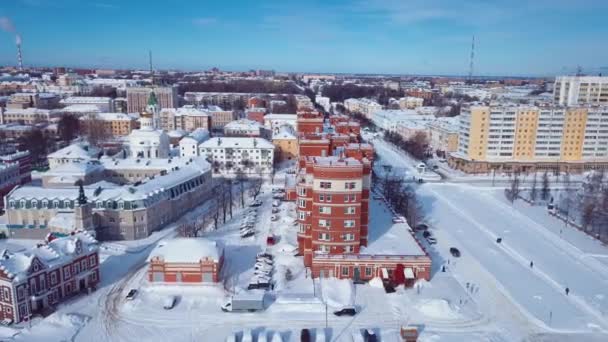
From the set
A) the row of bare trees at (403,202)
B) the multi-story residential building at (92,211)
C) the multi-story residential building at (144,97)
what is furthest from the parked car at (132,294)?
the multi-story residential building at (144,97)

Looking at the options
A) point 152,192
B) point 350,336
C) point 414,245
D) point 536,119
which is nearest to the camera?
point 350,336

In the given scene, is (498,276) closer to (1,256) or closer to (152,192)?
(152,192)

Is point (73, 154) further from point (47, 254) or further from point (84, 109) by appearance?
point (84, 109)

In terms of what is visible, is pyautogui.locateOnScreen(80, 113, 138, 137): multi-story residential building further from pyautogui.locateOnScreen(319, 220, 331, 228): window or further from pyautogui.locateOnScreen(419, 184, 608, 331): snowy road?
pyautogui.locateOnScreen(319, 220, 331, 228): window

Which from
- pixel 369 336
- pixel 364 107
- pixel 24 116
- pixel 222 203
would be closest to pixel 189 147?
pixel 222 203

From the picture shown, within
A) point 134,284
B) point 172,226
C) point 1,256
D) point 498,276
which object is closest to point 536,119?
point 498,276
